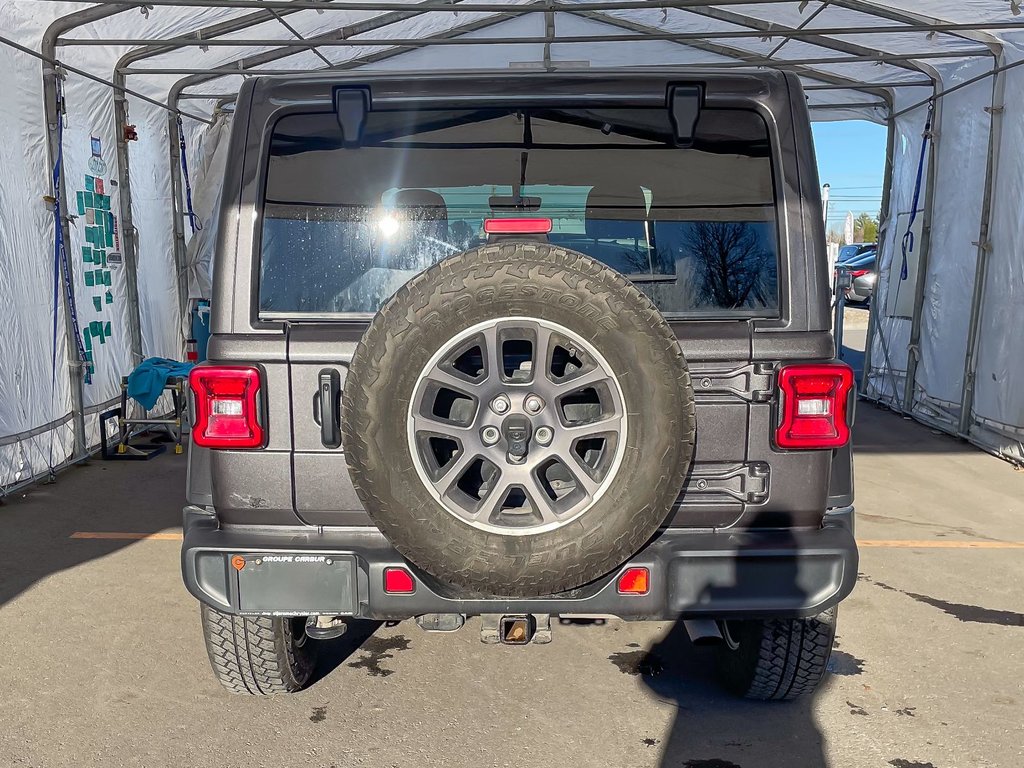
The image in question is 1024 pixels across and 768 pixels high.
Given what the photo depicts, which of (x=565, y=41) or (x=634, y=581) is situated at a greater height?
(x=565, y=41)

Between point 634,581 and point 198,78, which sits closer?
point 634,581

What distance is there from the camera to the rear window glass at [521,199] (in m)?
2.67

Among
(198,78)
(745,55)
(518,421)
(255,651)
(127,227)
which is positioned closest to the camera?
(518,421)

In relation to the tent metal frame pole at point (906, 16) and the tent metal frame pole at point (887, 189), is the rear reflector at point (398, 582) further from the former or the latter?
the tent metal frame pole at point (887, 189)

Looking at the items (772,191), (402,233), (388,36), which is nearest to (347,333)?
(402,233)

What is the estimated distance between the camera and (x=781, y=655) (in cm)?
308

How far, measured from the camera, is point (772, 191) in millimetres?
2686

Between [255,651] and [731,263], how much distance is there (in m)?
2.05

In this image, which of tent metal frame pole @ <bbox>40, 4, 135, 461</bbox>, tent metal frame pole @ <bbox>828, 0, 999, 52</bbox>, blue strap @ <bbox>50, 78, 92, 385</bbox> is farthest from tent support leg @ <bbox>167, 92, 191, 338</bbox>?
tent metal frame pole @ <bbox>828, 0, 999, 52</bbox>

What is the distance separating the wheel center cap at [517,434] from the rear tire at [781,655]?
4.16 feet

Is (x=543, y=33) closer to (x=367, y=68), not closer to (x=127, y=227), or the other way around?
(x=367, y=68)

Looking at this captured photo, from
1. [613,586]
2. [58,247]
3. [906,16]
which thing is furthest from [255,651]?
[906,16]

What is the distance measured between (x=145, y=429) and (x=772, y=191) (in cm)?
763

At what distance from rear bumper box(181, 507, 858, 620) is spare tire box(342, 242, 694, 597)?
17 cm
